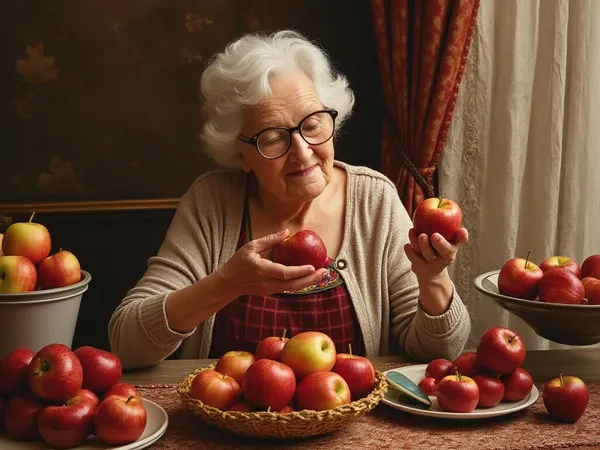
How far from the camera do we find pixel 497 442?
137cm

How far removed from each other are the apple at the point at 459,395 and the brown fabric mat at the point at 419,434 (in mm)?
34

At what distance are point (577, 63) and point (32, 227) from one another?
186cm

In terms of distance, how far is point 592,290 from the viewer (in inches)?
64.9

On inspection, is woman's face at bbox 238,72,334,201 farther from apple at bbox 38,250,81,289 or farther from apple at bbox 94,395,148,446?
apple at bbox 94,395,148,446

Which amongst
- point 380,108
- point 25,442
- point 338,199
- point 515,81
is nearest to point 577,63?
point 515,81

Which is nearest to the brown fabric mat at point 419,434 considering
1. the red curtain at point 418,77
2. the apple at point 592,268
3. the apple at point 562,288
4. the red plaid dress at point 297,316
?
the apple at point 562,288

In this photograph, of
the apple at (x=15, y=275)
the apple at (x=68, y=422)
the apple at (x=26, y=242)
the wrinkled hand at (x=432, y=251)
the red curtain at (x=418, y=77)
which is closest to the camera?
the apple at (x=68, y=422)

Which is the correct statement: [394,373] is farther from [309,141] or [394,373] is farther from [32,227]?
[32,227]

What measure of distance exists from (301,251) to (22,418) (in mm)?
641

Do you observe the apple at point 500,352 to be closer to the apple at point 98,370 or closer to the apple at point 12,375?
the apple at point 98,370

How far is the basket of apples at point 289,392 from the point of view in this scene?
1.31 m

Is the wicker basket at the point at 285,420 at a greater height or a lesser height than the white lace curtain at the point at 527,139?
lesser

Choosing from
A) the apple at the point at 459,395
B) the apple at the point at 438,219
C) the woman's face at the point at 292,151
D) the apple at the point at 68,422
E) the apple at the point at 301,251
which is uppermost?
the woman's face at the point at 292,151

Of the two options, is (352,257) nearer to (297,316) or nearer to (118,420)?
(297,316)
